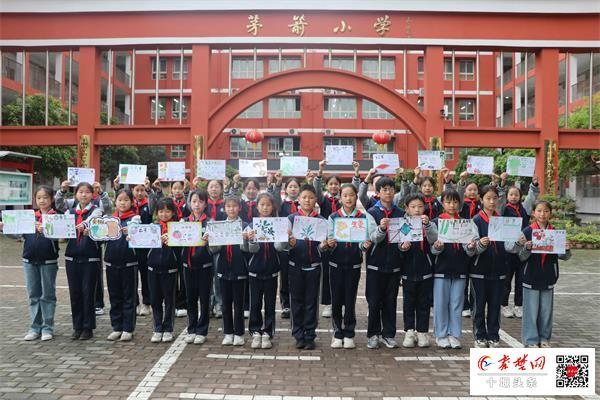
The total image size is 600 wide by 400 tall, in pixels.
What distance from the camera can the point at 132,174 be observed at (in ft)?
22.7

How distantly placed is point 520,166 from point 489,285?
292 centimetres

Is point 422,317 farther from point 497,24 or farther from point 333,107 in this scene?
point 333,107

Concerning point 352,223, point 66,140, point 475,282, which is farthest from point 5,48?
point 475,282

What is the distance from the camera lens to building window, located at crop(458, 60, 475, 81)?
32.2m

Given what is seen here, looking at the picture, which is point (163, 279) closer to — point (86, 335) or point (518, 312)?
point (86, 335)

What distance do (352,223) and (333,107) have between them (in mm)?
29751

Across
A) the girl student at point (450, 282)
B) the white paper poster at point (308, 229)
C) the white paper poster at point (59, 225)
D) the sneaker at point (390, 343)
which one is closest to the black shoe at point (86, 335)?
the white paper poster at point (59, 225)

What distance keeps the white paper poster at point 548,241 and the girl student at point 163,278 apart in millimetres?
3674

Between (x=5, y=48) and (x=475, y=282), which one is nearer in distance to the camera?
(x=475, y=282)

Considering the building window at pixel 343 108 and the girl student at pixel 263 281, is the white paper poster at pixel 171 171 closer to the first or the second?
the girl student at pixel 263 281

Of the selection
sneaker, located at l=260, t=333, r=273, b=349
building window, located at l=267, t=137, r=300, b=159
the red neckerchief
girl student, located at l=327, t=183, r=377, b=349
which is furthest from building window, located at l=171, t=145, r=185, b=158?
girl student, located at l=327, t=183, r=377, b=349

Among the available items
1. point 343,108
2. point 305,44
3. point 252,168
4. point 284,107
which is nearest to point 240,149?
point 284,107

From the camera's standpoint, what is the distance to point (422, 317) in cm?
486

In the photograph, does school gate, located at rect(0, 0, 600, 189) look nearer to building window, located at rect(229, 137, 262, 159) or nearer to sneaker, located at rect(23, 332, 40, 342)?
sneaker, located at rect(23, 332, 40, 342)
